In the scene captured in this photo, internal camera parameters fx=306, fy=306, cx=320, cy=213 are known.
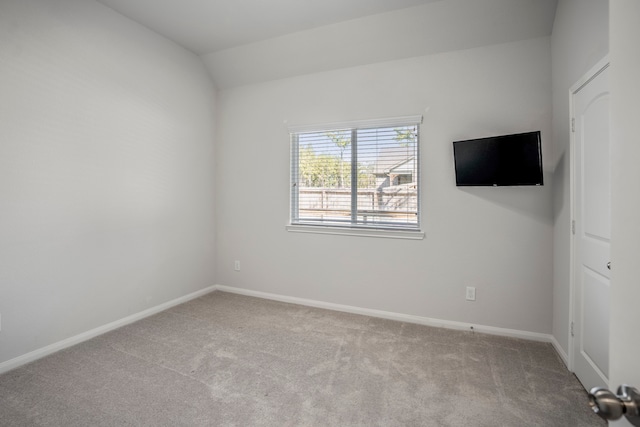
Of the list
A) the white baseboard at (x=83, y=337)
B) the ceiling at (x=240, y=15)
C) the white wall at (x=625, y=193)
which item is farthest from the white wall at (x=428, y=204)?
the white wall at (x=625, y=193)

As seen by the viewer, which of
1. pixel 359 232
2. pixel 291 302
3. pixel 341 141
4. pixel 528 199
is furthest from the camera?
pixel 291 302

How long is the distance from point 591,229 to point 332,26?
2.75m

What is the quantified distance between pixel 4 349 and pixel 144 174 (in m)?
1.75

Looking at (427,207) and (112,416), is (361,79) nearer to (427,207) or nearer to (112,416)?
(427,207)

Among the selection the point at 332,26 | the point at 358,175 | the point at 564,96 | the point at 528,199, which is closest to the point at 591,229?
the point at 528,199

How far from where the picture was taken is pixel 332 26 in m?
3.02

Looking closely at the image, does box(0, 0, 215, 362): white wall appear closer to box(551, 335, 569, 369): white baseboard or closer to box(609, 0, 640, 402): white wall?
box(609, 0, 640, 402): white wall

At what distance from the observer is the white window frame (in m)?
3.10

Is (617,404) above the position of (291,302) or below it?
above

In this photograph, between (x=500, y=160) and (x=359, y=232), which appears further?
(x=359, y=232)

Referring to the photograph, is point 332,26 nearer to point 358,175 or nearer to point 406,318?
point 358,175

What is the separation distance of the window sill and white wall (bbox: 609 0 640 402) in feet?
8.04

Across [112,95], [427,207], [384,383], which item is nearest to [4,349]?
[112,95]

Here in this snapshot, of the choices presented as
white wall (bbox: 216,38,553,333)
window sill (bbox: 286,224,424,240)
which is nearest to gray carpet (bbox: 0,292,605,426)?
white wall (bbox: 216,38,553,333)
